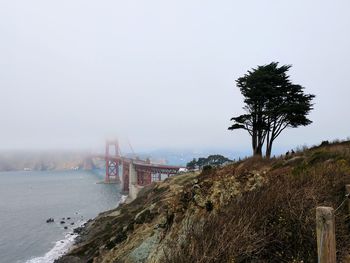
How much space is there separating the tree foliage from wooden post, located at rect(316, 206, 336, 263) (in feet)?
76.6

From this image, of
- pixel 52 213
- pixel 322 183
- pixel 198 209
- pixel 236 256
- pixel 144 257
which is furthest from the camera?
pixel 52 213

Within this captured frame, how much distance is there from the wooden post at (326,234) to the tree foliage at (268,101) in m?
23.4

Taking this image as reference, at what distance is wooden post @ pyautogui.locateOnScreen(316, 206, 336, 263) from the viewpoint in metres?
4.38

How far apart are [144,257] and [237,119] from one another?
60.5 feet

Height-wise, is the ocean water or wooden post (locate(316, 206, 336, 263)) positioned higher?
wooden post (locate(316, 206, 336, 263))

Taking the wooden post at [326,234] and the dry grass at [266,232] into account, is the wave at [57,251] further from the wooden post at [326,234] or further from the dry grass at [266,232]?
the wooden post at [326,234]

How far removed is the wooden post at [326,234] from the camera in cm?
438

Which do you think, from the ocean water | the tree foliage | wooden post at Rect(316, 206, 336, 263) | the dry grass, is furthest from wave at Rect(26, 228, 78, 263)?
wooden post at Rect(316, 206, 336, 263)

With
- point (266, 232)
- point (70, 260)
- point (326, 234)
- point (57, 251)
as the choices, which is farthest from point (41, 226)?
point (326, 234)

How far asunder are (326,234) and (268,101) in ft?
85.1

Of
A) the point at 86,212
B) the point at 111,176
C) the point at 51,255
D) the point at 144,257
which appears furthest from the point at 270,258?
the point at 111,176

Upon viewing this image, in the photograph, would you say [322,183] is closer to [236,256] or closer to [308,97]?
[236,256]

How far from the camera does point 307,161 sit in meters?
14.6

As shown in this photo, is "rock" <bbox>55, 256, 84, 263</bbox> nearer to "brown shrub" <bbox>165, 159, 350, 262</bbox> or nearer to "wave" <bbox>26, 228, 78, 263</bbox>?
"wave" <bbox>26, 228, 78, 263</bbox>
